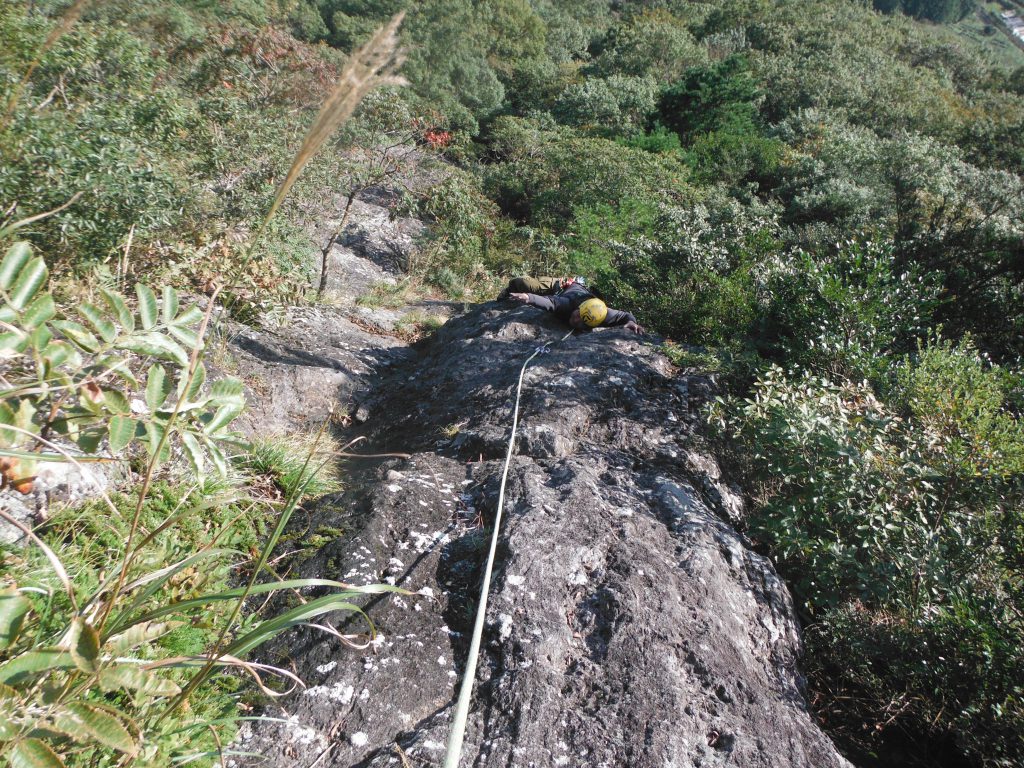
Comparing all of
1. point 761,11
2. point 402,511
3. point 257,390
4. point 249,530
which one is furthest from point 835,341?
point 761,11

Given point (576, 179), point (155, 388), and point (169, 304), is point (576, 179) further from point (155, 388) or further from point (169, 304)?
point (155, 388)

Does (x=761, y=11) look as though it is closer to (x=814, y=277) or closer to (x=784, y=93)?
(x=784, y=93)

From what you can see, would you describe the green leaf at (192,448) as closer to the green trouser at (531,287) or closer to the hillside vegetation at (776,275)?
the hillside vegetation at (776,275)

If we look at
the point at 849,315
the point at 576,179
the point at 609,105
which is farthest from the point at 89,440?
the point at 609,105

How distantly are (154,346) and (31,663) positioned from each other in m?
0.61

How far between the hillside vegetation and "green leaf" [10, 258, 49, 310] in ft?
0.57

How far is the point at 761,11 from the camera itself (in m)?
30.7

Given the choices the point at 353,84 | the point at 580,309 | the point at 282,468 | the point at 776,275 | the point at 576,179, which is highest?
the point at 353,84

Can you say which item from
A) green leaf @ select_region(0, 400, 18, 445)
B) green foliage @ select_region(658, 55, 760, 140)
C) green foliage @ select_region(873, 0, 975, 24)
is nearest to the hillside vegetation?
green leaf @ select_region(0, 400, 18, 445)

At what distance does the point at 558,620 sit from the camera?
2225 mm

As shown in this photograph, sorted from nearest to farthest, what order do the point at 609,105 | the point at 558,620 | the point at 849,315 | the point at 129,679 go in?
the point at 129,679
the point at 558,620
the point at 849,315
the point at 609,105

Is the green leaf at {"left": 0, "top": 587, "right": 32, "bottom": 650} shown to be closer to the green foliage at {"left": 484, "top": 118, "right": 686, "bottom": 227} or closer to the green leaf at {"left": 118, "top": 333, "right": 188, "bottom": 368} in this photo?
the green leaf at {"left": 118, "top": 333, "right": 188, "bottom": 368}

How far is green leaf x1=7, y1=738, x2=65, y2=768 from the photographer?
2.66 feet

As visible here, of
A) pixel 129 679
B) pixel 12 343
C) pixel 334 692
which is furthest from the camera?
pixel 334 692
